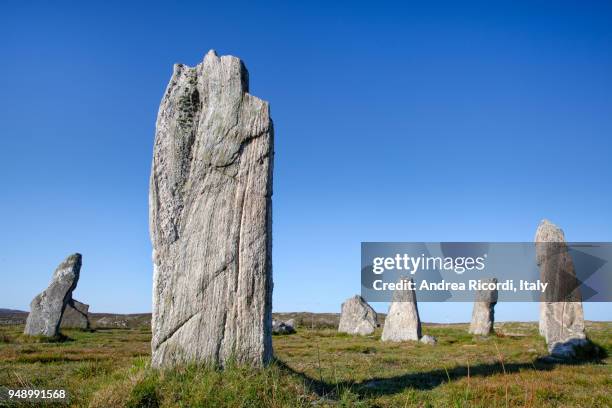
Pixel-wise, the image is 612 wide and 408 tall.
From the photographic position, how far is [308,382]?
7.48 meters

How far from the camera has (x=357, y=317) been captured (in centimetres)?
3077

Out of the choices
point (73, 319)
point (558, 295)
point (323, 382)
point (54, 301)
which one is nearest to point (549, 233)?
point (558, 295)

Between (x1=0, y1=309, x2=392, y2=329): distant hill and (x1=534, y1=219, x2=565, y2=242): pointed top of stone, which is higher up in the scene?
(x1=534, y1=219, x2=565, y2=242): pointed top of stone

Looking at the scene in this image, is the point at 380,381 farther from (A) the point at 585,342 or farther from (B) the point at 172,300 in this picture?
(A) the point at 585,342

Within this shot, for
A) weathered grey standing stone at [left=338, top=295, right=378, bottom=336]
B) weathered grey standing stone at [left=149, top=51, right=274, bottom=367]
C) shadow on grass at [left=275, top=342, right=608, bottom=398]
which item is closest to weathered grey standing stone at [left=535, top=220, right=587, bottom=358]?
shadow on grass at [left=275, top=342, right=608, bottom=398]

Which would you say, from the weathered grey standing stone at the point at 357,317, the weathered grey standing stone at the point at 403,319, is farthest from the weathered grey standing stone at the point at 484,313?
the weathered grey standing stone at the point at 403,319

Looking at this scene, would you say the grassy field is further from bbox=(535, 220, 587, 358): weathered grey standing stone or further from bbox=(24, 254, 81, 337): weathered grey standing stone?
bbox=(24, 254, 81, 337): weathered grey standing stone

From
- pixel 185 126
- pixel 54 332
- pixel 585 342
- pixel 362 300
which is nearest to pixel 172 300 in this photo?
pixel 185 126

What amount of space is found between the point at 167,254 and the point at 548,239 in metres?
14.2

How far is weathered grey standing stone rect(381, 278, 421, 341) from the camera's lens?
23.2m

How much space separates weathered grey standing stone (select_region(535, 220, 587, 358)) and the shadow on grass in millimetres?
1362

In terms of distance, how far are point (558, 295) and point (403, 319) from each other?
7961mm

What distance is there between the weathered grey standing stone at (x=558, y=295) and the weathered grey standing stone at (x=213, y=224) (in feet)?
39.1

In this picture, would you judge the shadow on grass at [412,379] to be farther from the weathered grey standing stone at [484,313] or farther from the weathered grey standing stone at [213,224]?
the weathered grey standing stone at [484,313]
